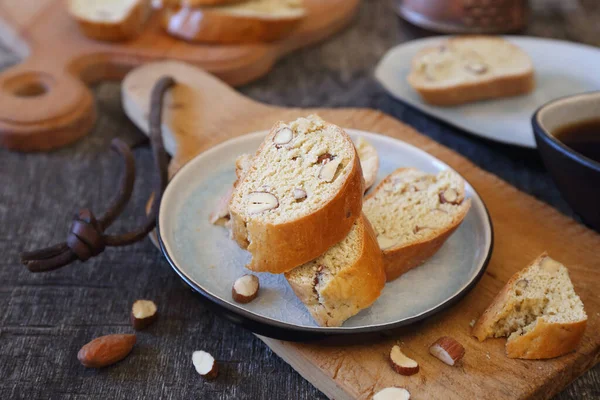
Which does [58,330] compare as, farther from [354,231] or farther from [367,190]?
[367,190]

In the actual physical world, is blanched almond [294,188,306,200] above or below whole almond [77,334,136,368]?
above

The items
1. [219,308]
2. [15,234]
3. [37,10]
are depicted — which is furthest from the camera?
[37,10]

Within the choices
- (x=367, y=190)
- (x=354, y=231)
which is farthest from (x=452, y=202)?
(x=354, y=231)

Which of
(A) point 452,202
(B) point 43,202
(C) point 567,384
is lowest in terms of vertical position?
(B) point 43,202

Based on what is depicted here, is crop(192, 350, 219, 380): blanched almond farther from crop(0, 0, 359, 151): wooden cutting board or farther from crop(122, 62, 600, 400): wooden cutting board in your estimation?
crop(0, 0, 359, 151): wooden cutting board

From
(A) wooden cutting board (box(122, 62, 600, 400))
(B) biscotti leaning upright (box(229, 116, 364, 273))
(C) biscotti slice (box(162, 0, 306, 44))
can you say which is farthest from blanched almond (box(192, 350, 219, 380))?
(C) biscotti slice (box(162, 0, 306, 44))

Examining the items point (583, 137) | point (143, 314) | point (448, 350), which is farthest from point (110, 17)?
point (448, 350)

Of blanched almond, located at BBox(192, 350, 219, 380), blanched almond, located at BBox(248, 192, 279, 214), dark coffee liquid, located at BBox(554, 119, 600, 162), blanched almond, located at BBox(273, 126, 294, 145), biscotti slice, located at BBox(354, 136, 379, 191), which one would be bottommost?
blanched almond, located at BBox(192, 350, 219, 380)

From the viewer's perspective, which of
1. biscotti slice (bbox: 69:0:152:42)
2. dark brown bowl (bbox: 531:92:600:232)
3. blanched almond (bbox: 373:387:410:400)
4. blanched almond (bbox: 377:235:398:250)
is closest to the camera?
blanched almond (bbox: 373:387:410:400)
